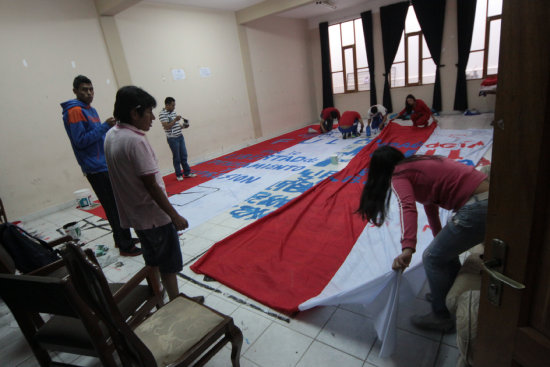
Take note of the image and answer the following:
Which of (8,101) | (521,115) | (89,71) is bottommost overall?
(521,115)

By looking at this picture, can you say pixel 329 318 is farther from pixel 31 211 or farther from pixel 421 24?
pixel 421 24

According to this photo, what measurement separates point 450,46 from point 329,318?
7.26 m

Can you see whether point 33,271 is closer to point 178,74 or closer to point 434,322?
point 434,322

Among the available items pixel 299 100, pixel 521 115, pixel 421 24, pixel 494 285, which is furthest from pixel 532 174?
pixel 299 100

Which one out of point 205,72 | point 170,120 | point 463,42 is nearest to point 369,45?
point 463,42

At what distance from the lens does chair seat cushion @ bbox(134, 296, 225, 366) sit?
1.14 m

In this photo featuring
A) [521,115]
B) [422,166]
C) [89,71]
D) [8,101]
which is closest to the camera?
[521,115]

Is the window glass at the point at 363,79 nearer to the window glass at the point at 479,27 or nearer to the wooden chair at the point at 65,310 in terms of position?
the window glass at the point at 479,27

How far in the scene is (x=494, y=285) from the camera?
665mm

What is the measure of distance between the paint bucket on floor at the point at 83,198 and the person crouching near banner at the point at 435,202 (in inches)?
161

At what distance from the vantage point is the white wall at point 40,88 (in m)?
3.66

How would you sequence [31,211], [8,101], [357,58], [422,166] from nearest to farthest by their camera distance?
[422,166] → [8,101] → [31,211] → [357,58]

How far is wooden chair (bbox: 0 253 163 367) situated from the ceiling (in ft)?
16.9

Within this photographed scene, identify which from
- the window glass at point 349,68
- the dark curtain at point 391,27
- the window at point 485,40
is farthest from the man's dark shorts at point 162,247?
the window glass at point 349,68
